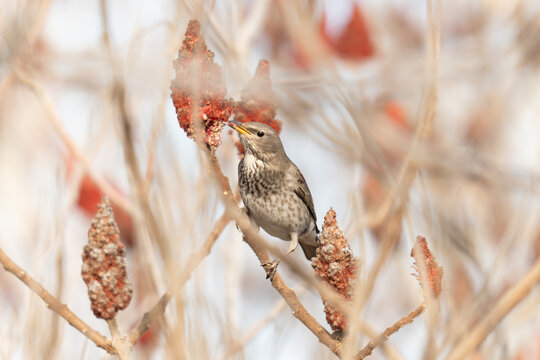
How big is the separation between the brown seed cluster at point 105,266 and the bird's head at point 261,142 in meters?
1.74

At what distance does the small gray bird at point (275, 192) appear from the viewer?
6.34 metres

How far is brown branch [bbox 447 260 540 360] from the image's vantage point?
9.21 feet

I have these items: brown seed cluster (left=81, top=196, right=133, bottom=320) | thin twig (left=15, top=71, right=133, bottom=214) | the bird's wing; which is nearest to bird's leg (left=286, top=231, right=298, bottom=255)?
the bird's wing

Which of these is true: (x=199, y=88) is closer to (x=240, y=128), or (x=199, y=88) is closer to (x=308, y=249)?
(x=240, y=128)

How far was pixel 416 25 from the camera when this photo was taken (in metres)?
10.8

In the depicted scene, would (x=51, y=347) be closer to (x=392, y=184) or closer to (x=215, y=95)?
(x=215, y=95)

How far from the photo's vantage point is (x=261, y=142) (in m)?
5.98

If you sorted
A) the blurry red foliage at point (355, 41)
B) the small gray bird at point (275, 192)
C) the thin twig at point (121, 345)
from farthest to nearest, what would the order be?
the blurry red foliage at point (355, 41), the small gray bird at point (275, 192), the thin twig at point (121, 345)

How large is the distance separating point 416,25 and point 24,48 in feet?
23.4

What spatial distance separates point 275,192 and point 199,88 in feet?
10.7

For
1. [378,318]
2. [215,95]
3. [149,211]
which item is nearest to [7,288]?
[378,318]

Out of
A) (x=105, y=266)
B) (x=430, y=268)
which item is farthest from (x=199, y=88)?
(x=430, y=268)

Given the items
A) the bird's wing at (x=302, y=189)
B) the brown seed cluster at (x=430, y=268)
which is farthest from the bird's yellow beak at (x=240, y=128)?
the brown seed cluster at (x=430, y=268)

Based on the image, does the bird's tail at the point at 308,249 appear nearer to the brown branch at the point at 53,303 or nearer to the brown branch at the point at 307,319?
the brown branch at the point at 307,319
